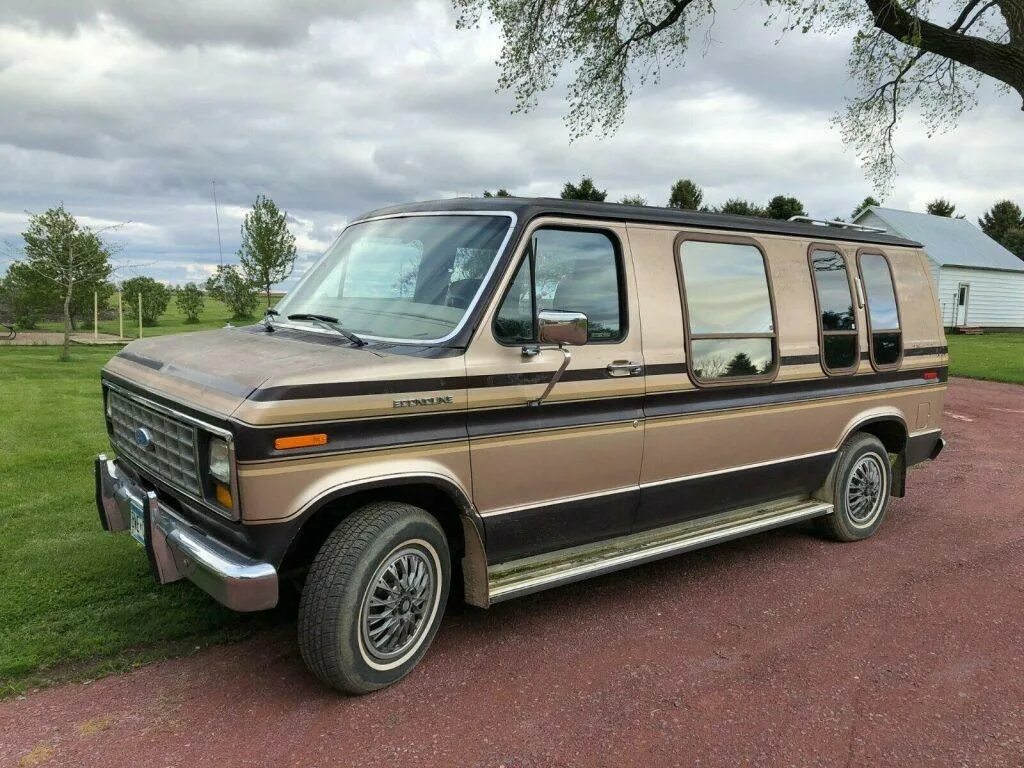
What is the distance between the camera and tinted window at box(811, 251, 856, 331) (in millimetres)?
5668

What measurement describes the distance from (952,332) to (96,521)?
38.1 metres

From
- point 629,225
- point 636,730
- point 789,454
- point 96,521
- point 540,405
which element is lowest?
point 636,730

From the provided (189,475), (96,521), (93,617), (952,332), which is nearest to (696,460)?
(189,475)

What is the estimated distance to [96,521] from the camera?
231 inches

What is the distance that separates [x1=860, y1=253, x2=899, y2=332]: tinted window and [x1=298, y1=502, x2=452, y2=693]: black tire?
164 inches

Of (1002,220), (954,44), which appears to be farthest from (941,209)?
(954,44)

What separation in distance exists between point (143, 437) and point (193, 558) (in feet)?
2.99

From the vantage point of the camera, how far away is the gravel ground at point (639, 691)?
127 inches

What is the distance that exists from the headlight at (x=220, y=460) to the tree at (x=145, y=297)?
30757 millimetres

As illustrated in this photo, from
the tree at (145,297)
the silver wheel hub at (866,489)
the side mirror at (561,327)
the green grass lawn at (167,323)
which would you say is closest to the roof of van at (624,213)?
the side mirror at (561,327)

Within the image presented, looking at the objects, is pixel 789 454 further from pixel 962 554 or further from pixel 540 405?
pixel 540 405

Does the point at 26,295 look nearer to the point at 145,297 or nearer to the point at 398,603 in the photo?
the point at 145,297

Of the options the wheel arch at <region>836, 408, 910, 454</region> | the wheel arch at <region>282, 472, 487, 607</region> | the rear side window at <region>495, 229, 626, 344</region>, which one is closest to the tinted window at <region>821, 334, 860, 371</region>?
the wheel arch at <region>836, 408, 910, 454</region>

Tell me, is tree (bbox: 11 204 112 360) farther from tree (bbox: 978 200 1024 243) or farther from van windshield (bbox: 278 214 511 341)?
tree (bbox: 978 200 1024 243)
